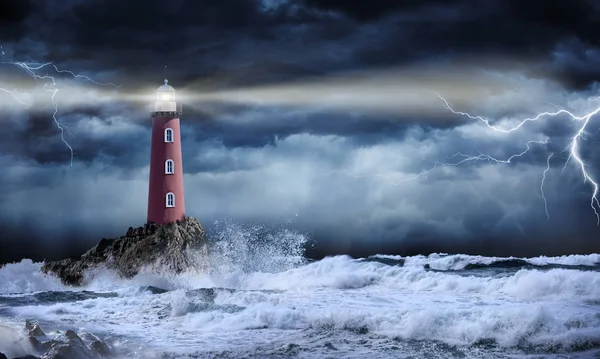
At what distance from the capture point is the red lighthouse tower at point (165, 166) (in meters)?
21.0

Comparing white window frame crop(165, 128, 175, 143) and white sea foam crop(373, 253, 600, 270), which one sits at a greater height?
white window frame crop(165, 128, 175, 143)

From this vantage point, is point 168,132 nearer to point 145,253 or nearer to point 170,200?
point 170,200

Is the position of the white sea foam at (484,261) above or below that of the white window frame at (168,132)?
below

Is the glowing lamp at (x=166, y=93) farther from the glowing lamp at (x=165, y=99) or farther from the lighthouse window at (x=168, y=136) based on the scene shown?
the lighthouse window at (x=168, y=136)

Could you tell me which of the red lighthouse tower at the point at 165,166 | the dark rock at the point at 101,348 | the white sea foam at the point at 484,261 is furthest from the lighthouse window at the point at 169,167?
the dark rock at the point at 101,348

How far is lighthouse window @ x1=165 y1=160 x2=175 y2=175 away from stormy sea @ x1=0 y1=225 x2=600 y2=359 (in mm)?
2531

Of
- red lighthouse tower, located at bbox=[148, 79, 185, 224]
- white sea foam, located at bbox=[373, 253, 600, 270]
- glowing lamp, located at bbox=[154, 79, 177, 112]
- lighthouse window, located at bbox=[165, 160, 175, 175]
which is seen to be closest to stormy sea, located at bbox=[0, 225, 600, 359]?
white sea foam, located at bbox=[373, 253, 600, 270]

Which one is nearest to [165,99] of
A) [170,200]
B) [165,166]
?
[165,166]

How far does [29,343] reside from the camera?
916 centimetres

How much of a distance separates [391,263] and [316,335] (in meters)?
12.1

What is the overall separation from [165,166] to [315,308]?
372 inches

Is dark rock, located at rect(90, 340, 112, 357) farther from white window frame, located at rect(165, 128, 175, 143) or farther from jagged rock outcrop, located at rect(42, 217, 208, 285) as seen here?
white window frame, located at rect(165, 128, 175, 143)

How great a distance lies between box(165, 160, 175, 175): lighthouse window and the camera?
2108 centimetres

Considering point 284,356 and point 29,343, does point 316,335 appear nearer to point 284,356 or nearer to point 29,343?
point 284,356
